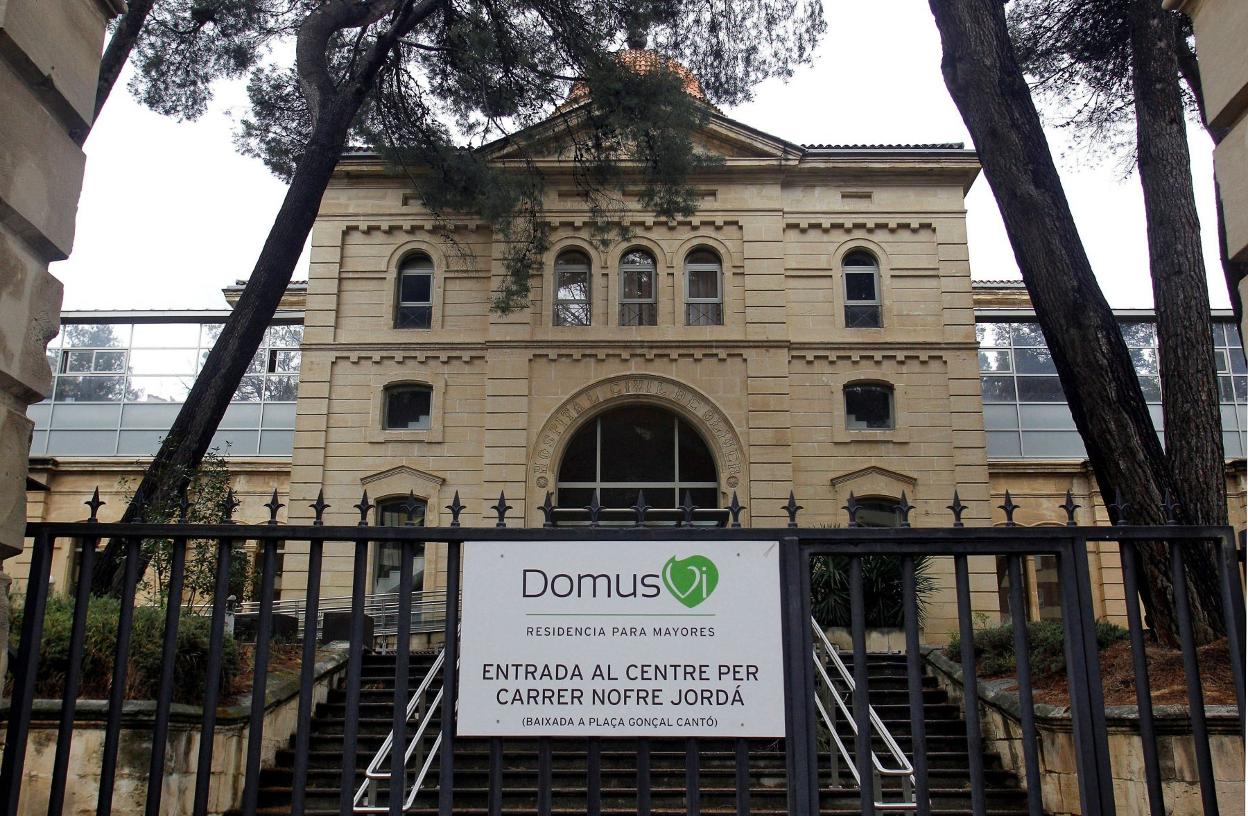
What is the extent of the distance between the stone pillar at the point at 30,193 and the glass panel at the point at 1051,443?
21.8 metres

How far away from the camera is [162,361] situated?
24.0 m

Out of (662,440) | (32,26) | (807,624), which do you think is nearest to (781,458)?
(662,440)

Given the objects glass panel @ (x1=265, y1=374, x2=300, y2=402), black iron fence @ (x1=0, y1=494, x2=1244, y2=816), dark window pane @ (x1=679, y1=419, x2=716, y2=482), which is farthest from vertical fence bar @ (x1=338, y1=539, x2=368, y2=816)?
glass panel @ (x1=265, y1=374, x2=300, y2=402)

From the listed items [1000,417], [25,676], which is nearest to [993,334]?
[1000,417]

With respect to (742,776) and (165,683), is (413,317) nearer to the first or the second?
(165,683)

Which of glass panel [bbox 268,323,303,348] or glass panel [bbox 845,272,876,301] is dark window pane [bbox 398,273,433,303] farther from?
glass panel [bbox 845,272,876,301]

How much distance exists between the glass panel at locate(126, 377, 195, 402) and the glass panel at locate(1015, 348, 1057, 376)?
65.1 ft

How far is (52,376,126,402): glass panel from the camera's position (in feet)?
78.0

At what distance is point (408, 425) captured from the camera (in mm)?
20406

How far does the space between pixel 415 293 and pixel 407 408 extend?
2644 millimetres

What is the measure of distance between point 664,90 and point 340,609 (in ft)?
36.7

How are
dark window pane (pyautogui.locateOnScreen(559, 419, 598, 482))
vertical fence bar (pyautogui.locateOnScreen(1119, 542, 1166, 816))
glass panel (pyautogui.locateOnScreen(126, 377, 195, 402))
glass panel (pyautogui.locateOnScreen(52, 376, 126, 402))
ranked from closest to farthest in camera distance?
1. vertical fence bar (pyautogui.locateOnScreen(1119, 542, 1166, 816))
2. dark window pane (pyautogui.locateOnScreen(559, 419, 598, 482))
3. glass panel (pyautogui.locateOnScreen(126, 377, 195, 402))
4. glass panel (pyautogui.locateOnScreen(52, 376, 126, 402))

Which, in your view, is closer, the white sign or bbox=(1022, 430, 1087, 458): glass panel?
the white sign

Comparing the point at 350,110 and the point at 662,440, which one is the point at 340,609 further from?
the point at 350,110
